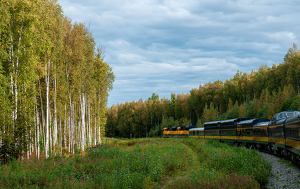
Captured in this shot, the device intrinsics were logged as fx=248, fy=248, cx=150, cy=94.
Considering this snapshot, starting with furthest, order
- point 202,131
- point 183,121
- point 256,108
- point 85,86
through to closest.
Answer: point 183,121
point 256,108
point 202,131
point 85,86

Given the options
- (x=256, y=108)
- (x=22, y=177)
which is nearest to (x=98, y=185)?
(x=22, y=177)

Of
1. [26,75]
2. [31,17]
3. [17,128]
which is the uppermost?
[31,17]

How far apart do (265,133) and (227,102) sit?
203 feet

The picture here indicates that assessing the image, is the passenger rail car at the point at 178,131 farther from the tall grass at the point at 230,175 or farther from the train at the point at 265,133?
the tall grass at the point at 230,175

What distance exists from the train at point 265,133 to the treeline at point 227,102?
42.8 ft

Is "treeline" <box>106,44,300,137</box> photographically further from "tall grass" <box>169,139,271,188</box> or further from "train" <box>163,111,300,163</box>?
"tall grass" <box>169,139,271,188</box>

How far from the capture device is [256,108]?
56875 millimetres

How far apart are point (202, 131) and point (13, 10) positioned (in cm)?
3610

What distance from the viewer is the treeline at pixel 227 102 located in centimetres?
5253

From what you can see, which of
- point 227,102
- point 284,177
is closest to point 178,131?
point 227,102

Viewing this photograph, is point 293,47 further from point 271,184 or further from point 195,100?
point 271,184

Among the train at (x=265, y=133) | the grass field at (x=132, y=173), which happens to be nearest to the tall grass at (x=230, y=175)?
the grass field at (x=132, y=173)

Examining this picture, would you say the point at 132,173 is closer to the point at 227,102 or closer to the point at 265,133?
the point at 265,133

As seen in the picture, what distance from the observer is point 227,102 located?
8400 centimetres
